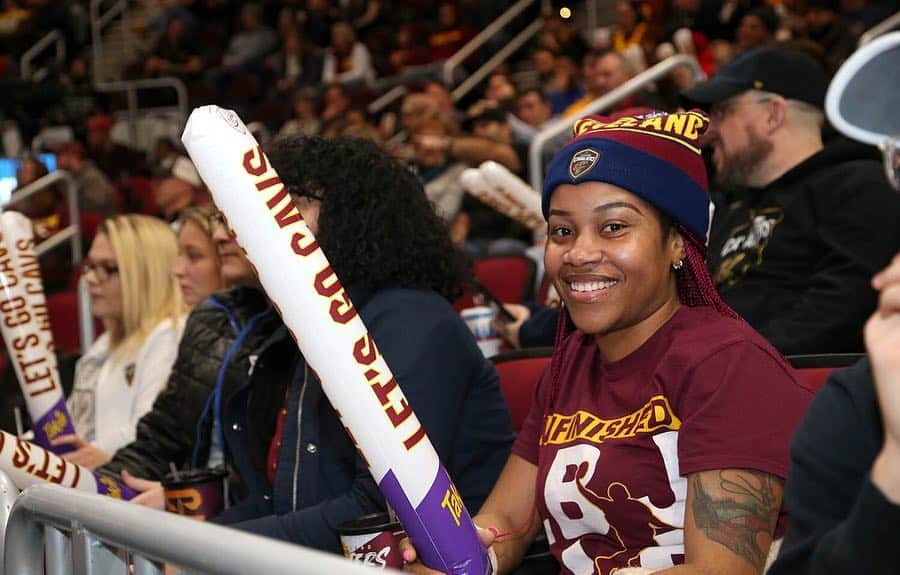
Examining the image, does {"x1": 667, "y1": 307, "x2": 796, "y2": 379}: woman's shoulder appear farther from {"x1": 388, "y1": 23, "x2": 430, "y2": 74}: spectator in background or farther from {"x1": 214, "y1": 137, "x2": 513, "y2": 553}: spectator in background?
{"x1": 388, "y1": 23, "x2": 430, "y2": 74}: spectator in background

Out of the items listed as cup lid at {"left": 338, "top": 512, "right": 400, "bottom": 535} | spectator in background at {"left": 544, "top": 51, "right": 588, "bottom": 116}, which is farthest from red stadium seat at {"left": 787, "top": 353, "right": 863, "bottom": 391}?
spectator in background at {"left": 544, "top": 51, "right": 588, "bottom": 116}

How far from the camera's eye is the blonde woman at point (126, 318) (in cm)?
371

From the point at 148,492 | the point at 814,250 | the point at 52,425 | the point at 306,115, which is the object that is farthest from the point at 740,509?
the point at 306,115

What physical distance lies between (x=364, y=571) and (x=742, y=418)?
806 mm

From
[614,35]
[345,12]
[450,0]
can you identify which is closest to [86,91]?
[345,12]

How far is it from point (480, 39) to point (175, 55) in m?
3.68

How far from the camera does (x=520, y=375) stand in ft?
9.01

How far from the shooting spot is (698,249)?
1943 millimetres

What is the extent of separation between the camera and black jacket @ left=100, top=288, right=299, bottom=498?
2.66 meters

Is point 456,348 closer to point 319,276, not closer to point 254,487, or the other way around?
point 254,487

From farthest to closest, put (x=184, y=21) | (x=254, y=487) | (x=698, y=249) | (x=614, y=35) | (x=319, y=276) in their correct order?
(x=184, y=21) → (x=614, y=35) → (x=254, y=487) → (x=698, y=249) → (x=319, y=276)

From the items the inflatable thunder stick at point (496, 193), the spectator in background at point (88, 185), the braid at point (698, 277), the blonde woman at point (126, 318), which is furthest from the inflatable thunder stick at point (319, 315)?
the spectator in background at point (88, 185)

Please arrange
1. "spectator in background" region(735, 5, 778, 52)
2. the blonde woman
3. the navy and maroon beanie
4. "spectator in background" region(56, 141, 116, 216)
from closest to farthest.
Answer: the navy and maroon beanie → the blonde woman → "spectator in background" region(735, 5, 778, 52) → "spectator in background" region(56, 141, 116, 216)

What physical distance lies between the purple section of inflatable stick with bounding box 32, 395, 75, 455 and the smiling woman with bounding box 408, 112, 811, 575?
1193 mm
